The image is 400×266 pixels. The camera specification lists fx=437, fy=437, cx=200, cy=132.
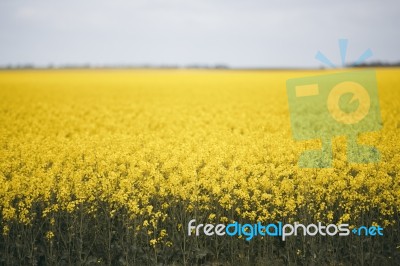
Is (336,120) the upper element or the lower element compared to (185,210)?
upper

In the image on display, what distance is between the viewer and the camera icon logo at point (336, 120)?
9.12 metres

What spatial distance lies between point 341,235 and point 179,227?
9.24 feet

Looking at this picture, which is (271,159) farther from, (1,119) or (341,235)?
(1,119)

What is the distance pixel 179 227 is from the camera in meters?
7.60

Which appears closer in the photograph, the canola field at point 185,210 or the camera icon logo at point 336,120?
the canola field at point 185,210

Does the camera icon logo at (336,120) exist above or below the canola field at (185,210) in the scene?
above

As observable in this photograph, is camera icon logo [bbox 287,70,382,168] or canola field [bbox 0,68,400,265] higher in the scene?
camera icon logo [bbox 287,70,382,168]

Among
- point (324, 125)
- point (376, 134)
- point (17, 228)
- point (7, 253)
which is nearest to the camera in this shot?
point (7, 253)

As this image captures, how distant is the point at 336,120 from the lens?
18.1 meters

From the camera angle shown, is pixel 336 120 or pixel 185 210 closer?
pixel 185 210

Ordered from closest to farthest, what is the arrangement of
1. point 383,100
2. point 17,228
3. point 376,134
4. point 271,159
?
1. point 17,228
2. point 271,159
3. point 376,134
4. point 383,100

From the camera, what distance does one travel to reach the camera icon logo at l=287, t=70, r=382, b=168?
359 inches

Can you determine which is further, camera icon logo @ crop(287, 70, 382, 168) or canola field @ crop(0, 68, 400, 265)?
camera icon logo @ crop(287, 70, 382, 168)

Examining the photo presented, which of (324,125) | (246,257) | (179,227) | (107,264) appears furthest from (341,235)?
(324,125)
